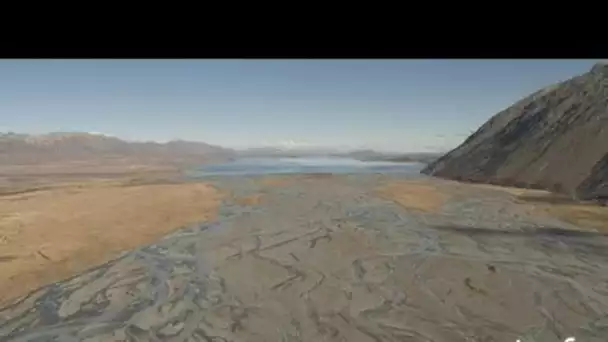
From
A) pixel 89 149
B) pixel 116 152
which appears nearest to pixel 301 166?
pixel 116 152

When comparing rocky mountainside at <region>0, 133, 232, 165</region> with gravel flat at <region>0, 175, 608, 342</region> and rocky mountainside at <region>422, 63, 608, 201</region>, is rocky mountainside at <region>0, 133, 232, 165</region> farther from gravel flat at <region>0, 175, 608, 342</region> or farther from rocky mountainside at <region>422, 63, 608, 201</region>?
rocky mountainside at <region>422, 63, 608, 201</region>

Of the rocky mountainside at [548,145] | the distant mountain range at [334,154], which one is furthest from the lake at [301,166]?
the rocky mountainside at [548,145]

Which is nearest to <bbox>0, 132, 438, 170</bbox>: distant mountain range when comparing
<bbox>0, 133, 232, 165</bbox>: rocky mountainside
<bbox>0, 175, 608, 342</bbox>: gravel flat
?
<bbox>0, 133, 232, 165</bbox>: rocky mountainside

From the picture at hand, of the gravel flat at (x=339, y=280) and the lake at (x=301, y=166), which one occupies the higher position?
the lake at (x=301, y=166)

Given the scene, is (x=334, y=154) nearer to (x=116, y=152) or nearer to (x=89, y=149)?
(x=116, y=152)

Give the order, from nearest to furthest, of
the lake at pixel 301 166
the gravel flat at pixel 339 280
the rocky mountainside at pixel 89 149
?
1. the gravel flat at pixel 339 280
2. the rocky mountainside at pixel 89 149
3. the lake at pixel 301 166

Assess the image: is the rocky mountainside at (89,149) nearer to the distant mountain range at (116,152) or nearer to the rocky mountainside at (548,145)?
the distant mountain range at (116,152)
